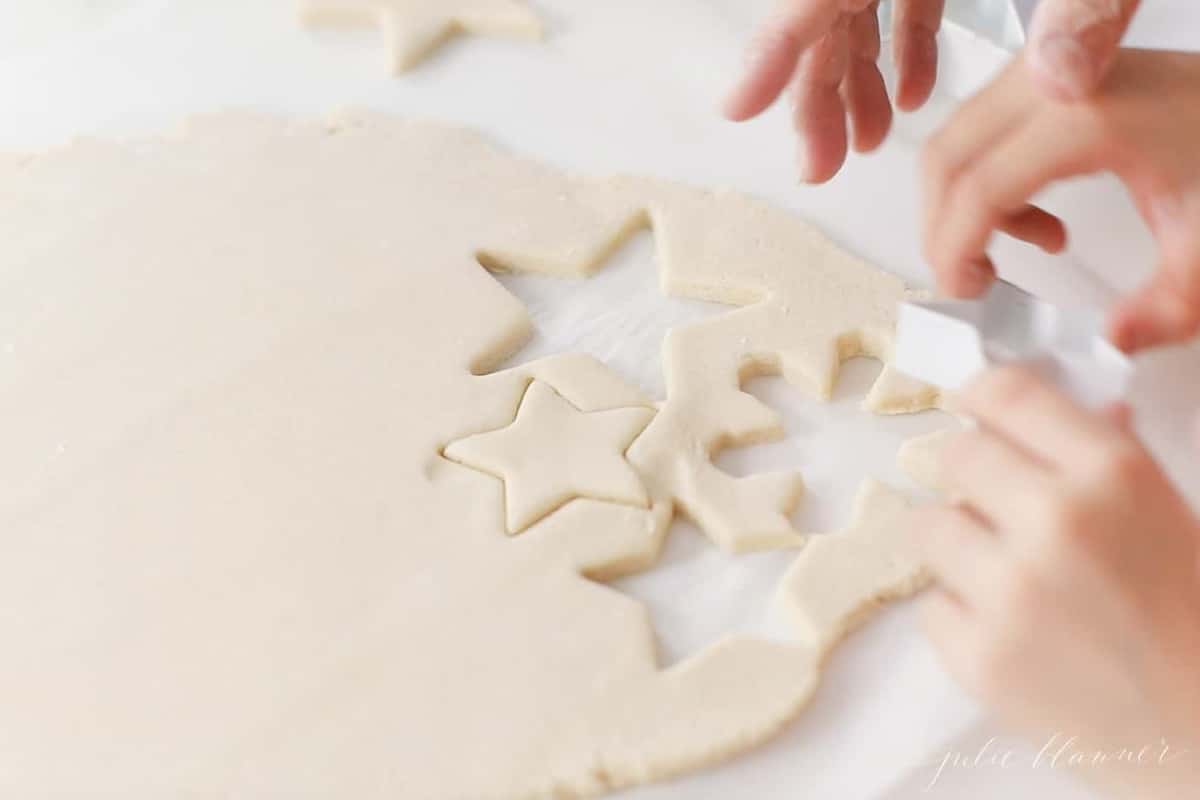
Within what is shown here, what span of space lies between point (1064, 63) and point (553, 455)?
0.42 m

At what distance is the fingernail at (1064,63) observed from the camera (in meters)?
0.74

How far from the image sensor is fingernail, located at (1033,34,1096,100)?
0.74 m

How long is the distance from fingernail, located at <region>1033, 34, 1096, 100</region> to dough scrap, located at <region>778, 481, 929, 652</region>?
0.97ft

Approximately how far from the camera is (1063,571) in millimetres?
588

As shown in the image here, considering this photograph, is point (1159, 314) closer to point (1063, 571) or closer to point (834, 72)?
point (1063, 571)

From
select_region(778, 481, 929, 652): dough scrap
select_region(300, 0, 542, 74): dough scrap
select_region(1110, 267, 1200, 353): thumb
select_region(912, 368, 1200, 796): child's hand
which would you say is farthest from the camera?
select_region(300, 0, 542, 74): dough scrap

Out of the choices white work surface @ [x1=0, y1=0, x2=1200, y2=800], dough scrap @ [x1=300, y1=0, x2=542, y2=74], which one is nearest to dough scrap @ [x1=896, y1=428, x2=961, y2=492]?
white work surface @ [x1=0, y1=0, x2=1200, y2=800]

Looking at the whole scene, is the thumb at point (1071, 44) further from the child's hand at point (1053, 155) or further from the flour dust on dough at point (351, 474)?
the flour dust on dough at point (351, 474)

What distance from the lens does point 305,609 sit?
0.84m

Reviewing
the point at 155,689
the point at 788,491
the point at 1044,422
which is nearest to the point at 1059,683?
the point at 1044,422

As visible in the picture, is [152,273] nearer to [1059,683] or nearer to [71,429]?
[71,429]

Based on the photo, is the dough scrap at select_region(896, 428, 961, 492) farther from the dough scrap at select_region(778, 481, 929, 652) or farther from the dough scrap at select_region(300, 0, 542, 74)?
the dough scrap at select_region(300, 0, 542, 74)

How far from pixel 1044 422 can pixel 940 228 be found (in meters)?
0.23

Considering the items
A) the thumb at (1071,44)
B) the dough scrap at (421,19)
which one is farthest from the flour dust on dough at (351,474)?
the thumb at (1071,44)
